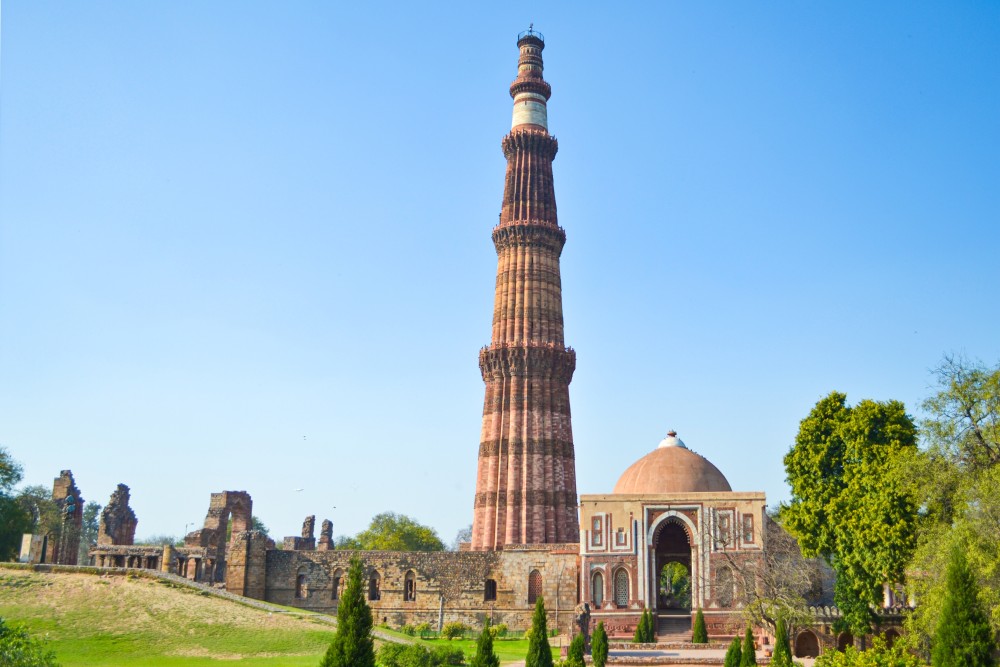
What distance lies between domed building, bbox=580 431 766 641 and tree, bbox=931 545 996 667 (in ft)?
51.7

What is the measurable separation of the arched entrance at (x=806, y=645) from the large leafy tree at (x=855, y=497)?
162cm

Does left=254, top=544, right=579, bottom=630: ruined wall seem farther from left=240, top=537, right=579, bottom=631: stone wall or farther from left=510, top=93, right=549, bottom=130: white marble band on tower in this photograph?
left=510, top=93, right=549, bottom=130: white marble band on tower

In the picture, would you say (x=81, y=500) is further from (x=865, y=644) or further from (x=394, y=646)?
(x=865, y=644)

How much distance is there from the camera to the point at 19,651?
42.7 ft

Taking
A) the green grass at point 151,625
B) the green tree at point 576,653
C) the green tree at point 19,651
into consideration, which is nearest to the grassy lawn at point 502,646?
the green grass at point 151,625

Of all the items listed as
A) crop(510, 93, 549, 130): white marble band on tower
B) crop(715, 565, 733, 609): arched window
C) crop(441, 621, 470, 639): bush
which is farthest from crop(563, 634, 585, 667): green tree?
crop(510, 93, 549, 130): white marble band on tower

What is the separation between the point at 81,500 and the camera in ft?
140

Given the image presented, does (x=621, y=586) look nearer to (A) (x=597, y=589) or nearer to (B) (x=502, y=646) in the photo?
(A) (x=597, y=589)

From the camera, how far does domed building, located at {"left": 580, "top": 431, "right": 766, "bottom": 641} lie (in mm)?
32844

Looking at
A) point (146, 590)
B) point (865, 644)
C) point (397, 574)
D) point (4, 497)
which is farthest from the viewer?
point (4, 497)

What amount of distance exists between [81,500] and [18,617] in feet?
52.1

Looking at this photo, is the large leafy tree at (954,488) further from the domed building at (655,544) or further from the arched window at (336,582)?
the arched window at (336,582)

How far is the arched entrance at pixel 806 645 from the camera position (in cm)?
2839

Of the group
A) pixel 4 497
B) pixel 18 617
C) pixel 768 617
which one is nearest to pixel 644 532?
pixel 768 617
